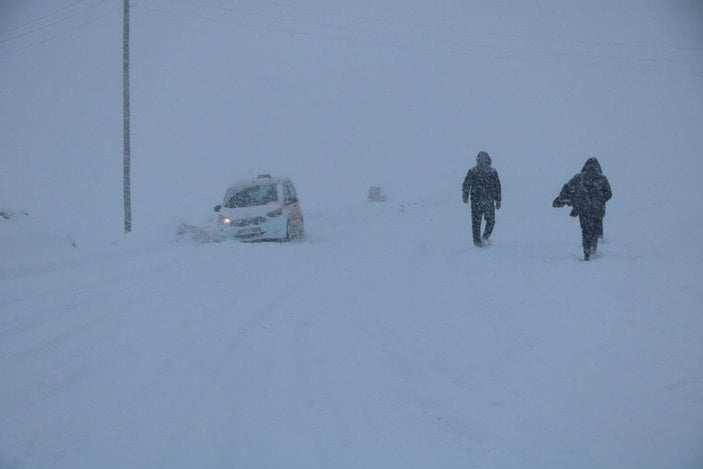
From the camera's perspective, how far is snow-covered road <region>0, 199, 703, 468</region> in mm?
3723

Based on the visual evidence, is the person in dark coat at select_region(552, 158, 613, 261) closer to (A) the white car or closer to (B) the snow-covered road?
(B) the snow-covered road

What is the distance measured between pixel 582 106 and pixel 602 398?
107 meters

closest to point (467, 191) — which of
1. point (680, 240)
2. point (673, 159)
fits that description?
point (680, 240)

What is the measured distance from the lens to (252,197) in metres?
14.9

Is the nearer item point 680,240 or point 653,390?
point 653,390

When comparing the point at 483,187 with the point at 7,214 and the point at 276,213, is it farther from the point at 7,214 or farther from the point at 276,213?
the point at 7,214

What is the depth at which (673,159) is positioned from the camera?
48.9 m

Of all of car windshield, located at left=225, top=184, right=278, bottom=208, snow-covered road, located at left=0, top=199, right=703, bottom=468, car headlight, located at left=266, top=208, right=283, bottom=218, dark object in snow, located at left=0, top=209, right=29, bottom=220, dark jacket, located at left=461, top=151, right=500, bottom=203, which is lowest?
snow-covered road, located at left=0, top=199, right=703, bottom=468

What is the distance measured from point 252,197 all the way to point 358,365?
33.8ft

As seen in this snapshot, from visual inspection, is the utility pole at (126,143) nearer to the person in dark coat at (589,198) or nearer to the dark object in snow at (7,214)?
the dark object in snow at (7,214)

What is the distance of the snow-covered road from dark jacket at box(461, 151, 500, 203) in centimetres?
219

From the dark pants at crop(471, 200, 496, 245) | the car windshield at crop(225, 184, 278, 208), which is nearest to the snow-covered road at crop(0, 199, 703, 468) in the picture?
the dark pants at crop(471, 200, 496, 245)

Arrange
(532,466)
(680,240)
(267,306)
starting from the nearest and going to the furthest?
1. (532,466)
2. (267,306)
3. (680,240)

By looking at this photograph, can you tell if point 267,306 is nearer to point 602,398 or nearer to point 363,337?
point 363,337
